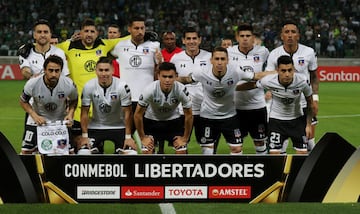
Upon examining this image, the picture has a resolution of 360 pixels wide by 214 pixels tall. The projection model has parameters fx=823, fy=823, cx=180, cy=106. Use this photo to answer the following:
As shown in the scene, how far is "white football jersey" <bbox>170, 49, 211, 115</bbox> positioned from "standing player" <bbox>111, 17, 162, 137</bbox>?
36 centimetres

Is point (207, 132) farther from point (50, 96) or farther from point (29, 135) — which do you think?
point (29, 135)

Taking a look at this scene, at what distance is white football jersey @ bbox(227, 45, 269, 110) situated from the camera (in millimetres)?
11880

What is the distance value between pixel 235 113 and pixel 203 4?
31.4m

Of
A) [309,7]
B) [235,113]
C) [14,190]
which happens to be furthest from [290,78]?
[309,7]

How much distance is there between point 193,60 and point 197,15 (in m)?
29.4

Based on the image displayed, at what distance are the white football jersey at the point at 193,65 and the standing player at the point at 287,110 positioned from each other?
123 cm

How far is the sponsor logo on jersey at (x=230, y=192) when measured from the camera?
8.57 m

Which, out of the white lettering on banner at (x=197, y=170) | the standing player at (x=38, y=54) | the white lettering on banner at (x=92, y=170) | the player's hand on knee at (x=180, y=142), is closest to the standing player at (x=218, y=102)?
the player's hand on knee at (x=180, y=142)

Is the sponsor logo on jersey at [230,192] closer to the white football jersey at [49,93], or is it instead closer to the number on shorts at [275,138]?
the number on shorts at [275,138]

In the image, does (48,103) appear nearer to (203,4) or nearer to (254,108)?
(254,108)

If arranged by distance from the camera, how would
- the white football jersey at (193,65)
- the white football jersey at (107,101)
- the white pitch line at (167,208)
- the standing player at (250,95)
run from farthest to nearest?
the white football jersey at (193,65) → the standing player at (250,95) → the white football jersey at (107,101) → the white pitch line at (167,208)

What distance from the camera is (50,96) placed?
1049 cm

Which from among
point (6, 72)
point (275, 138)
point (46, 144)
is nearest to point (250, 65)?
point (275, 138)

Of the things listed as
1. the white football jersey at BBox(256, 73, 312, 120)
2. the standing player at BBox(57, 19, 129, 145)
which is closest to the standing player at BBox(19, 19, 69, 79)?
the standing player at BBox(57, 19, 129, 145)
